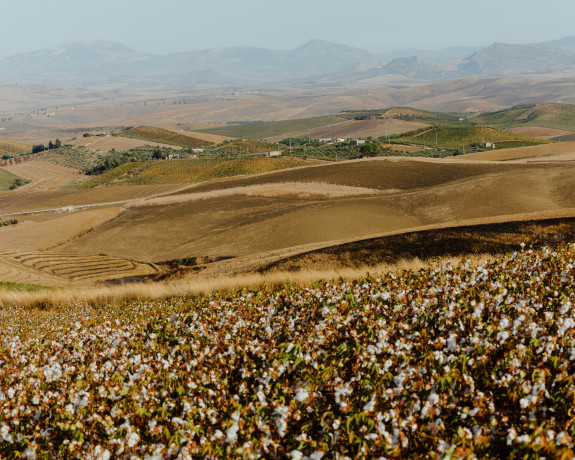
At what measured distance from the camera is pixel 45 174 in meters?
143

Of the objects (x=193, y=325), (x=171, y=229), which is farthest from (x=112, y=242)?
(x=193, y=325)

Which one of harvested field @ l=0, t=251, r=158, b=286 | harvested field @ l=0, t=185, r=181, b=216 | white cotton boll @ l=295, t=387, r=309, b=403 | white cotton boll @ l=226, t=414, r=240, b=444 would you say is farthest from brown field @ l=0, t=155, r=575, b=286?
white cotton boll @ l=226, t=414, r=240, b=444

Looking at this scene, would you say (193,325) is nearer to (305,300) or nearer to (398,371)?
(305,300)

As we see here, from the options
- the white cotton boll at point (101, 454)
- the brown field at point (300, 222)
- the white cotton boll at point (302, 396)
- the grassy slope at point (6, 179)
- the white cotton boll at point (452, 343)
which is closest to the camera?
the white cotton boll at point (101, 454)

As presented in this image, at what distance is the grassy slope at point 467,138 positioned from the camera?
149750 mm

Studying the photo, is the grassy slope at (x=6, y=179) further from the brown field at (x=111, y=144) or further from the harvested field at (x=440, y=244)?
the harvested field at (x=440, y=244)

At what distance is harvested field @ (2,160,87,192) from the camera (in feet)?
408

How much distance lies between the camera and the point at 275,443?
5449 millimetres

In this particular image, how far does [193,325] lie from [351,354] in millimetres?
3970

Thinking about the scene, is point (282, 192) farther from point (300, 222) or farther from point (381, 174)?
point (300, 222)

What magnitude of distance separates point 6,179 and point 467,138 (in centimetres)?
13967

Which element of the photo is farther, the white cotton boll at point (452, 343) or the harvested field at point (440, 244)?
the harvested field at point (440, 244)

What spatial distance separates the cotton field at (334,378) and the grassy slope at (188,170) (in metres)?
101

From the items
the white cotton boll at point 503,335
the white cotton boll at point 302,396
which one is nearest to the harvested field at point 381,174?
the white cotton boll at point 503,335
